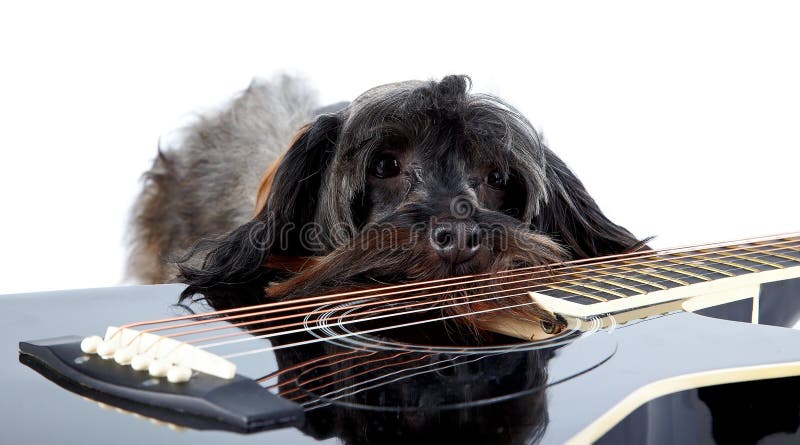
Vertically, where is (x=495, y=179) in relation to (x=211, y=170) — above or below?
below

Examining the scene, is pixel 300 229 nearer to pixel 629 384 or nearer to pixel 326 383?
pixel 326 383

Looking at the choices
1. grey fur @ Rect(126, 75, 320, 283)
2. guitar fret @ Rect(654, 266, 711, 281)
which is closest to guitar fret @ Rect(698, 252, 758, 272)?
guitar fret @ Rect(654, 266, 711, 281)

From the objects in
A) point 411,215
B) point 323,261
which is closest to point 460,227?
point 411,215

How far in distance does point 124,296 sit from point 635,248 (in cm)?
133

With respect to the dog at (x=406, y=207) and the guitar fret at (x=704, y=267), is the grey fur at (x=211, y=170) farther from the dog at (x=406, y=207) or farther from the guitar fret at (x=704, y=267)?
the guitar fret at (x=704, y=267)

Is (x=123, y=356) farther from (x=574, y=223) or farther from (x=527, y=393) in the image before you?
(x=574, y=223)

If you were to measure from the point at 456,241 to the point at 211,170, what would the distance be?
2627mm

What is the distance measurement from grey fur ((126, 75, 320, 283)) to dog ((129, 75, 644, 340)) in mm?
1270

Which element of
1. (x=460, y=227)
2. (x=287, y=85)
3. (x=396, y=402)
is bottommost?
(x=396, y=402)

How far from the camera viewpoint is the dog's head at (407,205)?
2.00m

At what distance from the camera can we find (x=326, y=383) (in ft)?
4.69

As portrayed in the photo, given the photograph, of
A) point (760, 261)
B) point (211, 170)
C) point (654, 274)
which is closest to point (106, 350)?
point (654, 274)

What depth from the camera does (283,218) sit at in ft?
8.27

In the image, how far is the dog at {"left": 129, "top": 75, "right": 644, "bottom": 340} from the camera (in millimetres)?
1994
